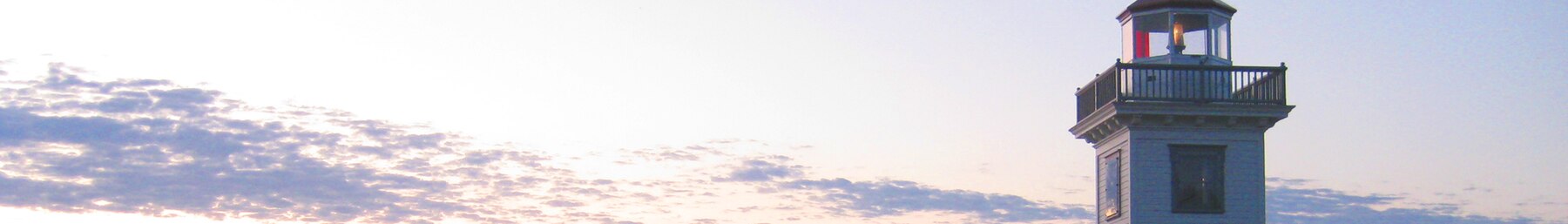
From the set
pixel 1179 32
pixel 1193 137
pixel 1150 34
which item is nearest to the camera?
pixel 1193 137

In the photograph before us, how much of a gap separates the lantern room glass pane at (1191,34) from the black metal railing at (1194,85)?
1029 millimetres

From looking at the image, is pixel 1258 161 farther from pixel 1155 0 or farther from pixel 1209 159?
pixel 1155 0

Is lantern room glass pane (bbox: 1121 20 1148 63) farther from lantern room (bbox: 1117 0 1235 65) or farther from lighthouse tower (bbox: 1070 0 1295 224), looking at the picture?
lighthouse tower (bbox: 1070 0 1295 224)

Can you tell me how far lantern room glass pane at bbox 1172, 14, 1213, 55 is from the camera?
38875mm

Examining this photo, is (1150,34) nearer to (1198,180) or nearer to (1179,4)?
(1179,4)

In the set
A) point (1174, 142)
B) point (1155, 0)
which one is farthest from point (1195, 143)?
point (1155, 0)

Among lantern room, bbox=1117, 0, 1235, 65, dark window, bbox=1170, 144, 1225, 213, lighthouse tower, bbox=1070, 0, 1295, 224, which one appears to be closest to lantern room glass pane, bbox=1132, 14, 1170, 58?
lantern room, bbox=1117, 0, 1235, 65

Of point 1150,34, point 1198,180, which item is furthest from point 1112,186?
point 1150,34

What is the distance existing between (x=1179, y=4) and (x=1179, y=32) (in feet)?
1.77

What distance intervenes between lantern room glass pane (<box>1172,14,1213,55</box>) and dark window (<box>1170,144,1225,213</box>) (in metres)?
2.02

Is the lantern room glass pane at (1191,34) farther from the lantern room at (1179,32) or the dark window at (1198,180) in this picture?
the dark window at (1198,180)

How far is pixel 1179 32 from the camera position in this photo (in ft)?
128

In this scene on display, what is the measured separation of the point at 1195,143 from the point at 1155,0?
3.03 m

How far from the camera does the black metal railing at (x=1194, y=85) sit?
37.5 metres
